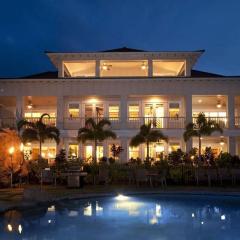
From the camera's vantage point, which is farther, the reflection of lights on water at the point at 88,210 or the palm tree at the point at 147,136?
the palm tree at the point at 147,136

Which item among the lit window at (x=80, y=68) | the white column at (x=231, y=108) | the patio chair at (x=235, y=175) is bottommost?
the patio chair at (x=235, y=175)

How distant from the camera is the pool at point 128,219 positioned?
33.6 feet

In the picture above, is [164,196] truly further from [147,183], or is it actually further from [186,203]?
[147,183]

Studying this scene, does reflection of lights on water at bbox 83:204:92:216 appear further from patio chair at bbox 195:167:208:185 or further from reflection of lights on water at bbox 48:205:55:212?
patio chair at bbox 195:167:208:185

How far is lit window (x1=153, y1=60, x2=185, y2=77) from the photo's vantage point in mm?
31109

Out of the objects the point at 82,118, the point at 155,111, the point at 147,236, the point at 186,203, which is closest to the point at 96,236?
the point at 147,236

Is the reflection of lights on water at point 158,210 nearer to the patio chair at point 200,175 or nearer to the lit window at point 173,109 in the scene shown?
the patio chair at point 200,175

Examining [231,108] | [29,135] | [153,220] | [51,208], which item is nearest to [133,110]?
[231,108]

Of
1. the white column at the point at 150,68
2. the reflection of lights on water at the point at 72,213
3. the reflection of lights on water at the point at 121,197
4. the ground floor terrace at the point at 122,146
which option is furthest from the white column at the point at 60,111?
the reflection of lights on water at the point at 72,213

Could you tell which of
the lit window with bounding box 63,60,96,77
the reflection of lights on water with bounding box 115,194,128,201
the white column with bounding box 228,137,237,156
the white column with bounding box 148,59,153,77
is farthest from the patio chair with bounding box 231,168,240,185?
the lit window with bounding box 63,60,96,77

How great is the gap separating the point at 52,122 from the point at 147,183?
11.5 m

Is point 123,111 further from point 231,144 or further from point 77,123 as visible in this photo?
point 231,144

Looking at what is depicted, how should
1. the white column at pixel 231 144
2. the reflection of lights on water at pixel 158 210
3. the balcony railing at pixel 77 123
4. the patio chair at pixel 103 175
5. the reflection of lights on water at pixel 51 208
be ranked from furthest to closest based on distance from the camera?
the balcony railing at pixel 77 123
the white column at pixel 231 144
the patio chair at pixel 103 175
the reflection of lights on water at pixel 51 208
the reflection of lights on water at pixel 158 210

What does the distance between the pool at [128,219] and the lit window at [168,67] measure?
16148mm
